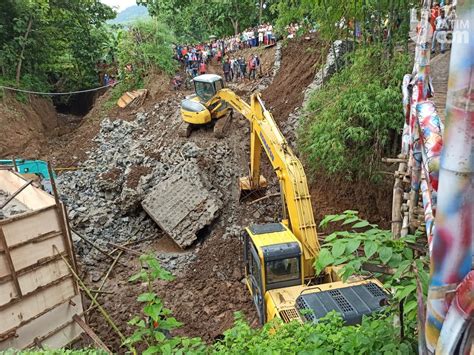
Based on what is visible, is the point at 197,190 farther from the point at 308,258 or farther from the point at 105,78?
the point at 105,78

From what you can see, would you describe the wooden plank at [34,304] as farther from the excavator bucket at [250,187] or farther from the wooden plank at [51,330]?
the excavator bucket at [250,187]

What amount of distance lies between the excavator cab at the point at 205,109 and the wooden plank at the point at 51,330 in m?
7.41

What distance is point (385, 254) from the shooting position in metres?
2.08

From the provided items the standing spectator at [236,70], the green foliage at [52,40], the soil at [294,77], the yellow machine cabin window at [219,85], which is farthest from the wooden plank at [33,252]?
the green foliage at [52,40]

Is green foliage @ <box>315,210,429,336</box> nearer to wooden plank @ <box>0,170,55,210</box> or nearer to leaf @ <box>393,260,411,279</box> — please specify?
leaf @ <box>393,260,411,279</box>

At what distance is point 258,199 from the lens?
1112cm

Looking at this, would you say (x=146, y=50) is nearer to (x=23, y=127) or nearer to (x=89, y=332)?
(x=23, y=127)

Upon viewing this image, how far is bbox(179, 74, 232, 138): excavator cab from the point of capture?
12141mm

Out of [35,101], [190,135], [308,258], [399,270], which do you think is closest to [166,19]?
[35,101]

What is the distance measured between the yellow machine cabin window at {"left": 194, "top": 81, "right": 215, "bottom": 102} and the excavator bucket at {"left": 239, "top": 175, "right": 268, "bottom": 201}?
3.02 meters

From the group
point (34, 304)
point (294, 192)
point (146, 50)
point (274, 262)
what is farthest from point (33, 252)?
point (146, 50)

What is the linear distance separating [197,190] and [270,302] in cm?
592

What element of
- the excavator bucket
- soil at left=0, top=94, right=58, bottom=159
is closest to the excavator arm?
the excavator bucket

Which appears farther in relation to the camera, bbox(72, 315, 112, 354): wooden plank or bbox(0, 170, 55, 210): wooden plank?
bbox(0, 170, 55, 210): wooden plank
